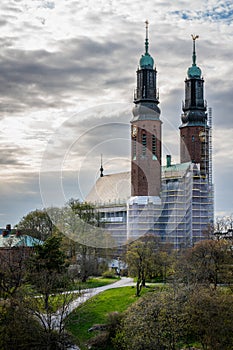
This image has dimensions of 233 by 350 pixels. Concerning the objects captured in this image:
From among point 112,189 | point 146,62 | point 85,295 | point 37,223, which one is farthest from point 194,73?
point 85,295

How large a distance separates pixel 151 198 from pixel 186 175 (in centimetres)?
434

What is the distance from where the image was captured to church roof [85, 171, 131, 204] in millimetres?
68562

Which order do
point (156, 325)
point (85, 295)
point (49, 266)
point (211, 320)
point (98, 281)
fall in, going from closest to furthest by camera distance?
point (211, 320) < point (156, 325) < point (49, 266) < point (85, 295) < point (98, 281)

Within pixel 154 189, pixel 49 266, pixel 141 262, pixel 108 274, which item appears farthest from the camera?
pixel 154 189

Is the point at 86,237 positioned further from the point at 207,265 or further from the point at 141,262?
the point at 207,265

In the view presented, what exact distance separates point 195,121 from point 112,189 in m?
12.4

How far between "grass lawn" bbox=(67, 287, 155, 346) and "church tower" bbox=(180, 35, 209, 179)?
32.5 m

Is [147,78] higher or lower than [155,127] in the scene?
higher

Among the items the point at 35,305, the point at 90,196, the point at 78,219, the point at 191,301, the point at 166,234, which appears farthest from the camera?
the point at 90,196

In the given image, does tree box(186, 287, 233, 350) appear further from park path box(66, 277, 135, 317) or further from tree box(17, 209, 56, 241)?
tree box(17, 209, 56, 241)

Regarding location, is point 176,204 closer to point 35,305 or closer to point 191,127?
point 191,127

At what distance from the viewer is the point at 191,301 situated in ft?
81.4

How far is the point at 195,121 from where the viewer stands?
68812 millimetres

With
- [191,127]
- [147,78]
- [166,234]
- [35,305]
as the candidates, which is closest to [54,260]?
[35,305]
